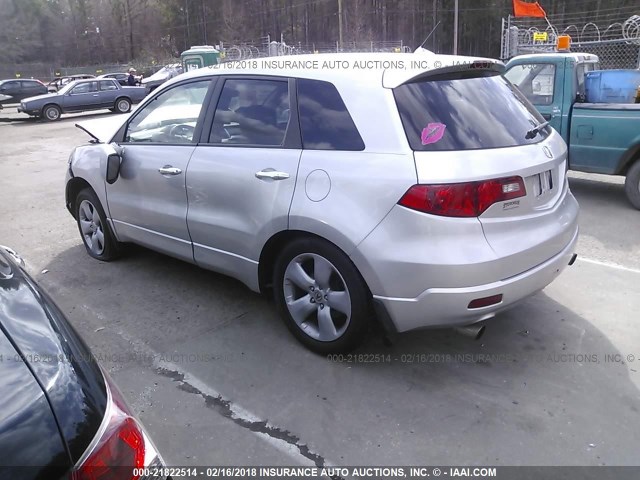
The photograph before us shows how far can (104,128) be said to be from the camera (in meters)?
5.25

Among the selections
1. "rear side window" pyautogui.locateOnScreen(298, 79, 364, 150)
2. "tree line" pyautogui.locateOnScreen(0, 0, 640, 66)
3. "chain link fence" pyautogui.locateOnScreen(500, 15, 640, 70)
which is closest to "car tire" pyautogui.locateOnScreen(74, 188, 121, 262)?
"rear side window" pyautogui.locateOnScreen(298, 79, 364, 150)

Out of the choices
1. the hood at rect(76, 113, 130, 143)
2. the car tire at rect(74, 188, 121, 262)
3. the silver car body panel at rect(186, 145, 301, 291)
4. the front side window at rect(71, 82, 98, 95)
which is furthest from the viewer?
the front side window at rect(71, 82, 98, 95)

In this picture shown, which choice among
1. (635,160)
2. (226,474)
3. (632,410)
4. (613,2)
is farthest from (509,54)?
(613,2)

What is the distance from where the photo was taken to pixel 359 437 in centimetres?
276

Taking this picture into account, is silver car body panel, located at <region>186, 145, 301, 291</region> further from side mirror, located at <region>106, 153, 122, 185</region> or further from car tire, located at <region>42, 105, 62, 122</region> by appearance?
car tire, located at <region>42, 105, 62, 122</region>

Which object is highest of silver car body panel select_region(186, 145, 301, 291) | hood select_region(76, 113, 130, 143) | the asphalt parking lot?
hood select_region(76, 113, 130, 143)

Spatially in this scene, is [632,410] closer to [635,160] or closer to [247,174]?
[247,174]

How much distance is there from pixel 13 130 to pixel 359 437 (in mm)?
20632

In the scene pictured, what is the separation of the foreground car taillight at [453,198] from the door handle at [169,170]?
1921mm

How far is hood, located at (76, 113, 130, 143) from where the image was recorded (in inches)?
191

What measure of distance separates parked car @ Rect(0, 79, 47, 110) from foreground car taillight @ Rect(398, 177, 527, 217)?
3014 cm

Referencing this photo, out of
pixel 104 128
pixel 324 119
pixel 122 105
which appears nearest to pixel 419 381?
pixel 324 119

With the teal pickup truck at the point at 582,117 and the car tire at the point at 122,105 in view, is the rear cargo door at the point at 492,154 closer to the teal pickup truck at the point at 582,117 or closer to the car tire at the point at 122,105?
the teal pickup truck at the point at 582,117

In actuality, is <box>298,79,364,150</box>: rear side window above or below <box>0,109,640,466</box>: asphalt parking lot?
above
